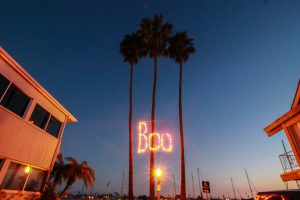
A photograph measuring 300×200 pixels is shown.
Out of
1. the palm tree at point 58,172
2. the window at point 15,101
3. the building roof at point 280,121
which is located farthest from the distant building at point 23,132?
the palm tree at point 58,172

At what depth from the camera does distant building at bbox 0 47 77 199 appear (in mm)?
10523

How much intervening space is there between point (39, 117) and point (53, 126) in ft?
6.08

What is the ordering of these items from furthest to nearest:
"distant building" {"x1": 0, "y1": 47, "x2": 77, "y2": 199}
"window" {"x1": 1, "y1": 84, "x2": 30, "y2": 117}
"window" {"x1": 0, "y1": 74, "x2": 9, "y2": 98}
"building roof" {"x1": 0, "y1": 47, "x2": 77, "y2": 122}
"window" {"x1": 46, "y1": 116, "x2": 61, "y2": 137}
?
"window" {"x1": 46, "y1": 116, "x2": 61, "y2": 137} < "window" {"x1": 1, "y1": 84, "x2": 30, "y2": 117} < "distant building" {"x1": 0, "y1": 47, "x2": 77, "y2": 199} < "window" {"x1": 0, "y1": 74, "x2": 9, "y2": 98} < "building roof" {"x1": 0, "y1": 47, "x2": 77, "y2": 122}

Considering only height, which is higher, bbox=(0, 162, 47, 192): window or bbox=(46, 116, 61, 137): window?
bbox=(46, 116, 61, 137): window

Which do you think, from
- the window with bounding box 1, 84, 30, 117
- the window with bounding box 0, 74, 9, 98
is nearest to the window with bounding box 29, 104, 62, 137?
the window with bounding box 1, 84, 30, 117

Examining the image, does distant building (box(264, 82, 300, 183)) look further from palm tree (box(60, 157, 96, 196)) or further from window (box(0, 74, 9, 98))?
palm tree (box(60, 157, 96, 196))

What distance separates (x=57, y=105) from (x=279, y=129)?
14914mm

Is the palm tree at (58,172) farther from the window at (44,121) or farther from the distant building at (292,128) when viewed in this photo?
the distant building at (292,128)

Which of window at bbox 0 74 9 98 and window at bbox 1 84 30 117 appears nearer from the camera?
window at bbox 0 74 9 98

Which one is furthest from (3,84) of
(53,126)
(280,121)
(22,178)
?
(280,121)

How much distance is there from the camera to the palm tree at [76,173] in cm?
3008

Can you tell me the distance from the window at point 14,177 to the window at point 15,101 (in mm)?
2996

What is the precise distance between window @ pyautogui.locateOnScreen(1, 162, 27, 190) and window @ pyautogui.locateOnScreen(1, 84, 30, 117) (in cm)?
300

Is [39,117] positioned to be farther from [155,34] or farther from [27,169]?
[155,34]
